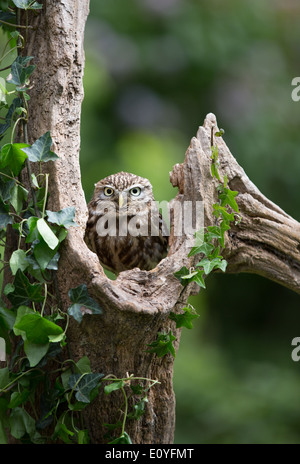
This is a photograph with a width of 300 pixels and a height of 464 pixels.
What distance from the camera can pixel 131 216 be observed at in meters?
2.71

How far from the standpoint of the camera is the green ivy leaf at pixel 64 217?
74.7 inches

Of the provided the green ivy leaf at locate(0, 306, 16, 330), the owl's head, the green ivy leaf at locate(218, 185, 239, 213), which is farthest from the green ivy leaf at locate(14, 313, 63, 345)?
the owl's head

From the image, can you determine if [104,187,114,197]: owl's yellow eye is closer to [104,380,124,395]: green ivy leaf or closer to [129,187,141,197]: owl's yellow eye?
[129,187,141,197]: owl's yellow eye

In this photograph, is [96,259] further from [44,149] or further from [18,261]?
[44,149]

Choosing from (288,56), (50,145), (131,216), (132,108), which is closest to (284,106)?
(288,56)

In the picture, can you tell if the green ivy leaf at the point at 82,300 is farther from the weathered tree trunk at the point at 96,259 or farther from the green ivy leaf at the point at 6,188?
the green ivy leaf at the point at 6,188

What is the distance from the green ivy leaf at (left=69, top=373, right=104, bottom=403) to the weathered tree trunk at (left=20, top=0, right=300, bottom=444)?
0.08 meters

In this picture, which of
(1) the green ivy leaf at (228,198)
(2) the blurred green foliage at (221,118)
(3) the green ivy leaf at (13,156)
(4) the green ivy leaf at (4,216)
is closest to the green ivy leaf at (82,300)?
(4) the green ivy leaf at (4,216)

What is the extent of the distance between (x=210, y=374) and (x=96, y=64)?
2.37 m

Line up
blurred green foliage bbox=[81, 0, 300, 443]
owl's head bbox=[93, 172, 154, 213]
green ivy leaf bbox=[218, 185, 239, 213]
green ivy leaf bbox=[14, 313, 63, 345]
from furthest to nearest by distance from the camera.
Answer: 1. blurred green foliage bbox=[81, 0, 300, 443]
2. owl's head bbox=[93, 172, 154, 213]
3. green ivy leaf bbox=[218, 185, 239, 213]
4. green ivy leaf bbox=[14, 313, 63, 345]

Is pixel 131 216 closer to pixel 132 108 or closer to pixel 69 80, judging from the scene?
pixel 69 80

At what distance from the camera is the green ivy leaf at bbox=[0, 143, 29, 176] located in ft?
6.09

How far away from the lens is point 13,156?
1.87 metres

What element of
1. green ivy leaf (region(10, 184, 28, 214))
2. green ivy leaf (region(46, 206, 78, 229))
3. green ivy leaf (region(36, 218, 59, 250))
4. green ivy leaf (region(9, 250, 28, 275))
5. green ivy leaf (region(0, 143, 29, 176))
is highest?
green ivy leaf (region(0, 143, 29, 176))
